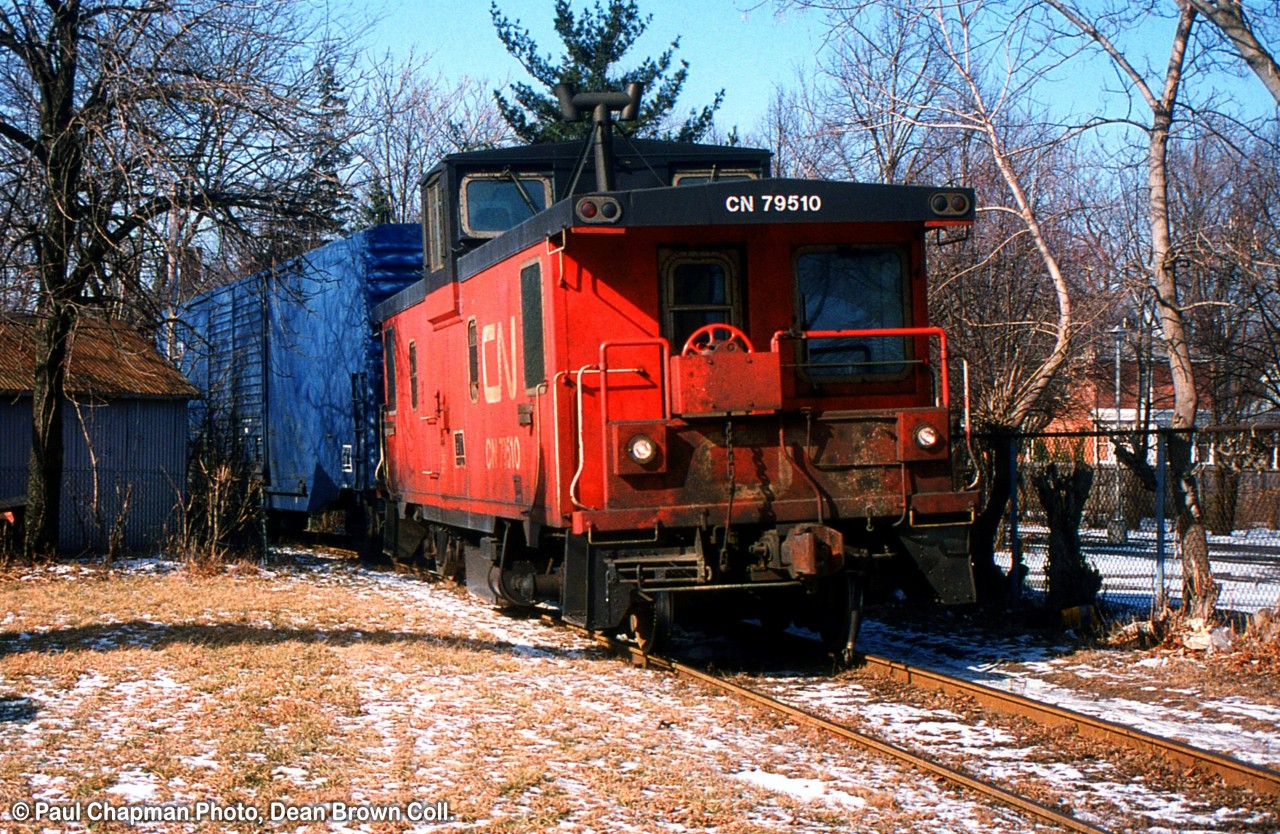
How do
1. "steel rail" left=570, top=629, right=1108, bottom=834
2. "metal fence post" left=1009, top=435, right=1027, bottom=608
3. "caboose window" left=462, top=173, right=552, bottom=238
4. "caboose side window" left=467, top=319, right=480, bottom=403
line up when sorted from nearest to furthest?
1. "steel rail" left=570, top=629, right=1108, bottom=834
2. "caboose side window" left=467, top=319, right=480, bottom=403
3. "caboose window" left=462, top=173, right=552, bottom=238
4. "metal fence post" left=1009, top=435, right=1027, bottom=608

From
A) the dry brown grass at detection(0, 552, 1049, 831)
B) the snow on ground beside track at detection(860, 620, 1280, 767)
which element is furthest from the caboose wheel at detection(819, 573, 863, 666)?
the dry brown grass at detection(0, 552, 1049, 831)

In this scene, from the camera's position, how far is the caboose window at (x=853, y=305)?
923cm

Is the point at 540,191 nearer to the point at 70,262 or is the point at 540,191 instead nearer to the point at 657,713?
the point at 657,713

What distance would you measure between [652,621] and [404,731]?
2.58m

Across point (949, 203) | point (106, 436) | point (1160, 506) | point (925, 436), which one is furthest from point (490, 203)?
point (106, 436)

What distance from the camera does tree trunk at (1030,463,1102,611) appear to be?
455 inches

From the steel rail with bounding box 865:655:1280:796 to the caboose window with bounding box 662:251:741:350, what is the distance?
8.74 ft

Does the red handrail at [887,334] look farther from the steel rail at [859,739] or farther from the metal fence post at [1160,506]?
the metal fence post at [1160,506]

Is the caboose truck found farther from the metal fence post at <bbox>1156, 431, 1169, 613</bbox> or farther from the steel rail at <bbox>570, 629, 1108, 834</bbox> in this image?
the metal fence post at <bbox>1156, 431, 1169, 613</bbox>

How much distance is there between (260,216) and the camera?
17.0m

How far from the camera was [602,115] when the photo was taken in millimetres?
10797

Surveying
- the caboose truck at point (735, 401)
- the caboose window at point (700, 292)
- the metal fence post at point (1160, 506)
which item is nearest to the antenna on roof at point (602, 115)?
the caboose truck at point (735, 401)

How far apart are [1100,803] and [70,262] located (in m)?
14.5

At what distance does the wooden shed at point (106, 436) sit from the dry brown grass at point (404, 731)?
727 cm
